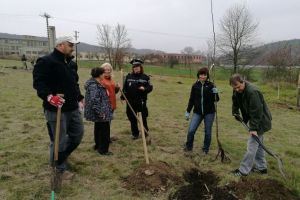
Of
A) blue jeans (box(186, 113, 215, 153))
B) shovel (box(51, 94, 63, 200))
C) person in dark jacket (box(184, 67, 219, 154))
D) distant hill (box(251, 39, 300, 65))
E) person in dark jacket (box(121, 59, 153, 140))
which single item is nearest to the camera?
shovel (box(51, 94, 63, 200))

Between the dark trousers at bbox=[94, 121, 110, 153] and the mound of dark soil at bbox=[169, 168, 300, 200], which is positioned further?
the dark trousers at bbox=[94, 121, 110, 153]

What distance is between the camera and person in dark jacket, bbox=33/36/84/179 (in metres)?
4.37

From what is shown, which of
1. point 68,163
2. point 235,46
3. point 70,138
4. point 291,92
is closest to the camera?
point 70,138

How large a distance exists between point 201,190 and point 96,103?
2502 millimetres

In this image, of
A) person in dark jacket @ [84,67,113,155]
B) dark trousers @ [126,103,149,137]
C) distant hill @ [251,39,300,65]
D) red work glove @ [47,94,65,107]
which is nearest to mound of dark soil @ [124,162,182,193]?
person in dark jacket @ [84,67,113,155]

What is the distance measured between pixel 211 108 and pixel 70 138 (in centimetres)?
281

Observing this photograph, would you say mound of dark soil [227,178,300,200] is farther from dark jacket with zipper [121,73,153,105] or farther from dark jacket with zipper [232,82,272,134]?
dark jacket with zipper [121,73,153,105]

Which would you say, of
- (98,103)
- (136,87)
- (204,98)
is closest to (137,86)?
(136,87)

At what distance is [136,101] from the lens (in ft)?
23.5

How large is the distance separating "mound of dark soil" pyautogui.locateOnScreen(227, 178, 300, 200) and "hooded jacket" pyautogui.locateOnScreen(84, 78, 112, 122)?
8.49 ft

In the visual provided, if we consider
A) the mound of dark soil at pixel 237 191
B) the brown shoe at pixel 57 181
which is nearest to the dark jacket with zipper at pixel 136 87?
the mound of dark soil at pixel 237 191

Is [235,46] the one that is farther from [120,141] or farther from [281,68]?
[120,141]

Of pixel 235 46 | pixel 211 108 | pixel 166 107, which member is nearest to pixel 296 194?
pixel 211 108

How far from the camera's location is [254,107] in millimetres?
5078
